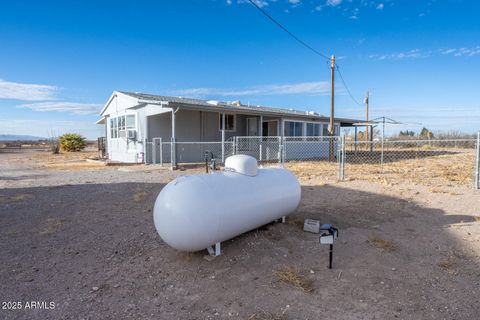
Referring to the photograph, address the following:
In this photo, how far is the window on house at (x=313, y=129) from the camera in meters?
19.5

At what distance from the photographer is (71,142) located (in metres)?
28.2

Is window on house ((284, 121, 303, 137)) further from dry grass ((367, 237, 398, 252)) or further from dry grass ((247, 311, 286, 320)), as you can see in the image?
dry grass ((247, 311, 286, 320))

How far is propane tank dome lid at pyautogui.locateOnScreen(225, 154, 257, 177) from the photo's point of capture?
4160 mm

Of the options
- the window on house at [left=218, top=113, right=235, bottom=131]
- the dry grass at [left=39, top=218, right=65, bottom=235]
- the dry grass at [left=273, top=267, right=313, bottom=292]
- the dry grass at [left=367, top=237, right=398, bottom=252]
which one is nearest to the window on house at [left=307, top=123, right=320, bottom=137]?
the window on house at [left=218, top=113, right=235, bottom=131]

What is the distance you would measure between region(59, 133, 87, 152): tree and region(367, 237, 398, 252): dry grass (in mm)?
30205

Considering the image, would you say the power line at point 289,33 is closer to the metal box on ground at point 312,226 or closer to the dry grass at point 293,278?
the metal box on ground at point 312,226

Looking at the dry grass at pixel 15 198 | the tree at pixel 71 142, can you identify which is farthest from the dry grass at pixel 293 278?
the tree at pixel 71 142

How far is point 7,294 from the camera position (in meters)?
2.90

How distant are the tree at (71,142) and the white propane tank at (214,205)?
94.9 ft

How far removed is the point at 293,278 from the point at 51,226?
416 centimetres

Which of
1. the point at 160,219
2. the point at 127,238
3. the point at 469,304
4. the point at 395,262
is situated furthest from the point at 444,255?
the point at 127,238

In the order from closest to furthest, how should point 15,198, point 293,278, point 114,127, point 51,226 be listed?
point 293,278 → point 51,226 → point 15,198 → point 114,127

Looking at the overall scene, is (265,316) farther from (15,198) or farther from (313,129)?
(313,129)

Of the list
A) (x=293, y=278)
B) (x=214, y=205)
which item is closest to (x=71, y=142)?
(x=214, y=205)
